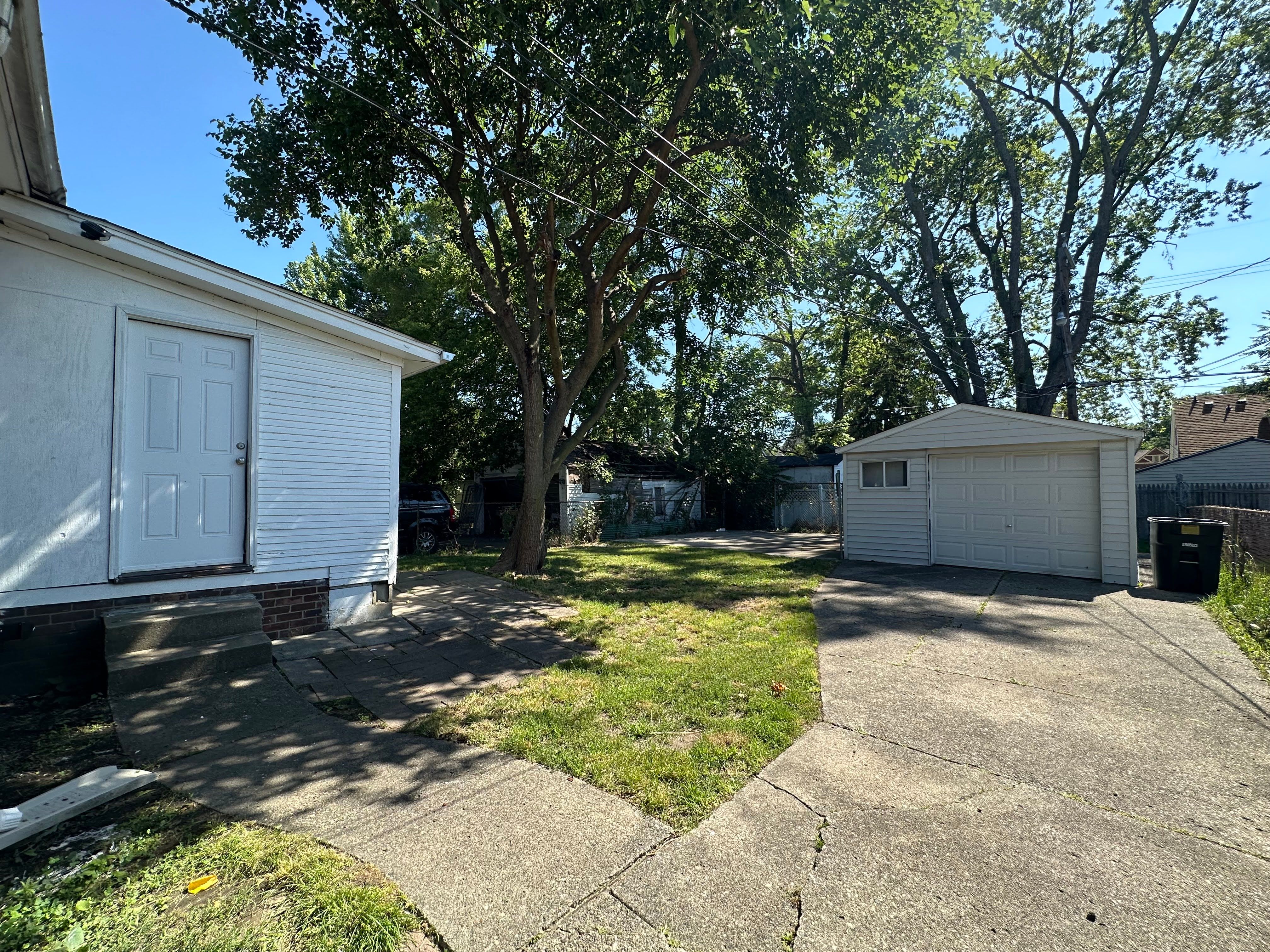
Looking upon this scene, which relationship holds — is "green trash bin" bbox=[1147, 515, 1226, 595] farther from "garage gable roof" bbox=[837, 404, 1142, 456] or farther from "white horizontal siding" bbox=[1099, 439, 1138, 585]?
"garage gable roof" bbox=[837, 404, 1142, 456]

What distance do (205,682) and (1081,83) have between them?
25231mm

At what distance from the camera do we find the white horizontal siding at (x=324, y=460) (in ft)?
17.6

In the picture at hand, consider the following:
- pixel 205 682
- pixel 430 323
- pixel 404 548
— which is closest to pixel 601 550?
pixel 404 548

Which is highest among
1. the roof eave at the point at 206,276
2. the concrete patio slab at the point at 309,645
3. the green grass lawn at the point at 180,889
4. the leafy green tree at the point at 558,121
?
the leafy green tree at the point at 558,121

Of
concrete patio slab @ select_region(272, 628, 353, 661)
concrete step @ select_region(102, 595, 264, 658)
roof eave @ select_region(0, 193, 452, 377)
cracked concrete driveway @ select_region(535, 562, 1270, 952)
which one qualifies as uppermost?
roof eave @ select_region(0, 193, 452, 377)

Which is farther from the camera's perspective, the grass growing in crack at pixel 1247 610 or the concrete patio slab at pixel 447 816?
the grass growing in crack at pixel 1247 610

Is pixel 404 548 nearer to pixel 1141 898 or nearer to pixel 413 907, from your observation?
pixel 413 907

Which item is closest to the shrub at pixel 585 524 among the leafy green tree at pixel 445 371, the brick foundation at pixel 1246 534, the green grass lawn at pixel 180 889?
the leafy green tree at pixel 445 371

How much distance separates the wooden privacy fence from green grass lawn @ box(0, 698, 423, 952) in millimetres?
15895

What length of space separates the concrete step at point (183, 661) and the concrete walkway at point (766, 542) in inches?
389

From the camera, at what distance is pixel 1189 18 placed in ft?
50.5

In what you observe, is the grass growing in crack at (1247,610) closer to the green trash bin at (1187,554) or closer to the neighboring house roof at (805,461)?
the green trash bin at (1187,554)

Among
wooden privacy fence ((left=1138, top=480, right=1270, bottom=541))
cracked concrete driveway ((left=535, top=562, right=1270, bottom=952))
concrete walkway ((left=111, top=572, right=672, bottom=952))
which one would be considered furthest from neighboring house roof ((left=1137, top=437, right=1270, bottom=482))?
concrete walkway ((left=111, top=572, right=672, bottom=952))

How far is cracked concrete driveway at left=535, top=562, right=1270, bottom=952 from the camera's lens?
1.92 m
